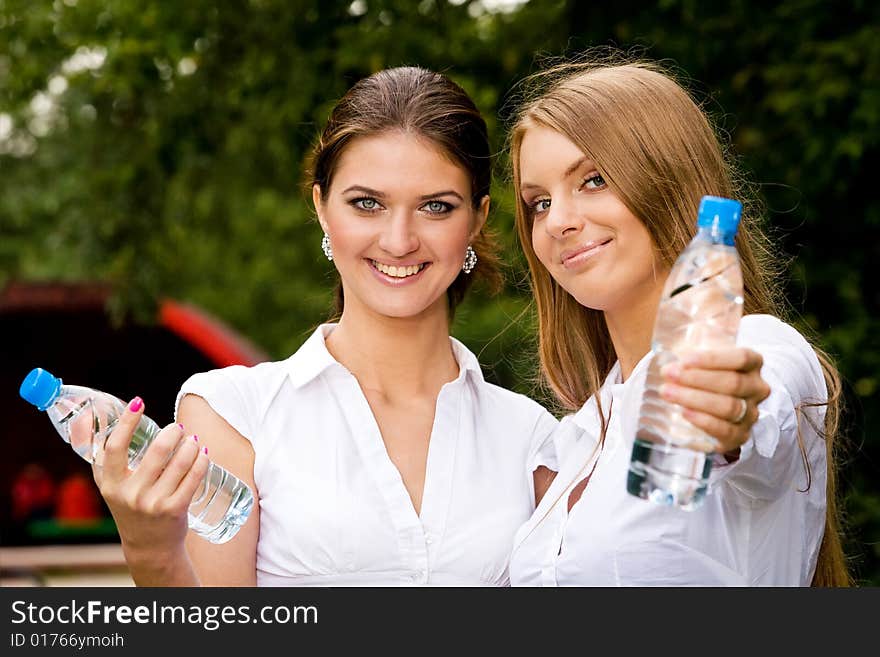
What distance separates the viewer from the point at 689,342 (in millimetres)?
2125

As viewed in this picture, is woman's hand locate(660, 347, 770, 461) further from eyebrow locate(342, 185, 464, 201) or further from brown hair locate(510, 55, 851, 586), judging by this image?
eyebrow locate(342, 185, 464, 201)

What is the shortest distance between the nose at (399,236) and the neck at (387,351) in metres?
0.26

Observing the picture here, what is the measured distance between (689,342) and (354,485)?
3.93ft

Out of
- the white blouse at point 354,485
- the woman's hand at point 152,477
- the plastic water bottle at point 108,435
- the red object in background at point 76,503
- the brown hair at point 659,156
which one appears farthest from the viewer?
the red object in background at point 76,503

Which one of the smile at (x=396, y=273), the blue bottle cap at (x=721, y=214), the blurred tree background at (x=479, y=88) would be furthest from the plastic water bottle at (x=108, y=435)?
the blurred tree background at (x=479, y=88)

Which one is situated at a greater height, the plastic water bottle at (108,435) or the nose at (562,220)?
the nose at (562,220)

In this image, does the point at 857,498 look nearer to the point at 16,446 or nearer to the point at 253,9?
the point at 253,9

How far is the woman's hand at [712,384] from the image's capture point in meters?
1.96

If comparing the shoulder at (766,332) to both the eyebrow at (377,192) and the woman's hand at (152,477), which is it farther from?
the woman's hand at (152,477)

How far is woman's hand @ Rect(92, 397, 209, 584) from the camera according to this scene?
236cm

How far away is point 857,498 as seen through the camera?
224 inches

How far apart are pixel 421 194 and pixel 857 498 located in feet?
11.3

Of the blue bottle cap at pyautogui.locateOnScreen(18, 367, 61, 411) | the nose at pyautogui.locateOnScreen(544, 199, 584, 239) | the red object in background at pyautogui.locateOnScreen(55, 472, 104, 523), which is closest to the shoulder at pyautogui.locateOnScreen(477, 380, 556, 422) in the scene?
the nose at pyautogui.locateOnScreen(544, 199, 584, 239)

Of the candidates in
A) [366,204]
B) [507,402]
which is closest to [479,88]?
[507,402]
